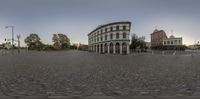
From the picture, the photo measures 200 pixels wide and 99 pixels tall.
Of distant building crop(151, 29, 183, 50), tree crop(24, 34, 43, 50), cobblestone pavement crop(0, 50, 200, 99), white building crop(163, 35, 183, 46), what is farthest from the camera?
white building crop(163, 35, 183, 46)

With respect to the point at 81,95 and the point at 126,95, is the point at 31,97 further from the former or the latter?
the point at 126,95

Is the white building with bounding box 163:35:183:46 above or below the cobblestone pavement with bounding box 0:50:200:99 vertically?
above

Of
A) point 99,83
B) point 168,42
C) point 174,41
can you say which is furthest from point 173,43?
point 99,83

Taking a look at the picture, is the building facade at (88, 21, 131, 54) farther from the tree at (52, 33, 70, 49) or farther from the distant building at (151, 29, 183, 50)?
the distant building at (151, 29, 183, 50)

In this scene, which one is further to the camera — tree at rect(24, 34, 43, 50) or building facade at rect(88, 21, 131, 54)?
tree at rect(24, 34, 43, 50)

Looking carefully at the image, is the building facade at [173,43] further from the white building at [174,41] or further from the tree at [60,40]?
the tree at [60,40]

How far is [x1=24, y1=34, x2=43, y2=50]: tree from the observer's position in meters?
117

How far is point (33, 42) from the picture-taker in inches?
4702

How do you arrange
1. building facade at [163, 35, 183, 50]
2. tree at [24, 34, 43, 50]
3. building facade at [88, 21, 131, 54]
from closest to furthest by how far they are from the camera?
building facade at [88, 21, 131, 54] → tree at [24, 34, 43, 50] → building facade at [163, 35, 183, 50]

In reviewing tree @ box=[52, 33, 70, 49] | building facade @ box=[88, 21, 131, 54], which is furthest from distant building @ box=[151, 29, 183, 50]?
building facade @ box=[88, 21, 131, 54]

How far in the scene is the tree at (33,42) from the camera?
4621 inches

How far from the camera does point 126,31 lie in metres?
63.9

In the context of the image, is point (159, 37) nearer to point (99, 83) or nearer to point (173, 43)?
point (173, 43)

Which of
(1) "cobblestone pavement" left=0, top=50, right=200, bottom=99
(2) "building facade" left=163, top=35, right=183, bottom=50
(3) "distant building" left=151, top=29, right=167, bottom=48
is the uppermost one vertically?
(3) "distant building" left=151, top=29, right=167, bottom=48
